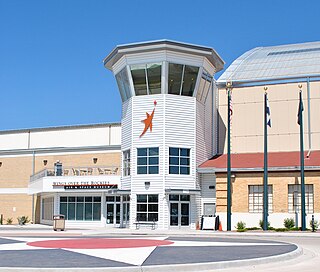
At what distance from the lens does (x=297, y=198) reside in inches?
1641

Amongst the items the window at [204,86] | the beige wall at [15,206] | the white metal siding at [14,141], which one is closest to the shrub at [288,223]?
the window at [204,86]

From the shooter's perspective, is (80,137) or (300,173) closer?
(300,173)

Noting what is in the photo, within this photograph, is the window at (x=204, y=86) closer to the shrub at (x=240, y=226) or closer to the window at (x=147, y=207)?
the window at (x=147, y=207)

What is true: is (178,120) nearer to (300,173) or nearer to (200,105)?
(200,105)

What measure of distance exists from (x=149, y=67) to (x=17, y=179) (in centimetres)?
2181

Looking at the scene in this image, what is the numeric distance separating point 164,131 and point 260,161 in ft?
26.4

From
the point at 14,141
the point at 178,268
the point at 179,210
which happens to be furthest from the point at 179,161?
the point at 178,268

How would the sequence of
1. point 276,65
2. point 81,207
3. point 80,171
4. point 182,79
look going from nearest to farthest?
1. point 182,79
2. point 81,207
3. point 80,171
4. point 276,65

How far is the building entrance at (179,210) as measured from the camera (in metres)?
43.0

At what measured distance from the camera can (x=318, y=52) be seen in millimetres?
Result: 53969

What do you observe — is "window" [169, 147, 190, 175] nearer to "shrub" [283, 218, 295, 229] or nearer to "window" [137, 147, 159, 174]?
"window" [137, 147, 159, 174]

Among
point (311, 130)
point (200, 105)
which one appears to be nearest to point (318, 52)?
point (311, 130)

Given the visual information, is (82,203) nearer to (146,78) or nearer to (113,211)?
(113,211)

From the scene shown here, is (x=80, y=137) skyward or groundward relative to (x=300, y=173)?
skyward
